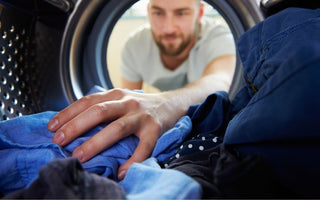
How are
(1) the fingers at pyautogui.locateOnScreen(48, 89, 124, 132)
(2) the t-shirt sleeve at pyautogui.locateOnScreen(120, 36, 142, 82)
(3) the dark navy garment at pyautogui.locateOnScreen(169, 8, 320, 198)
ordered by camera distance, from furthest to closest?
1. (2) the t-shirt sleeve at pyautogui.locateOnScreen(120, 36, 142, 82)
2. (1) the fingers at pyautogui.locateOnScreen(48, 89, 124, 132)
3. (3) the dark navy garment at pyautogui.locateOnScreen(169, 8, 320, 198)

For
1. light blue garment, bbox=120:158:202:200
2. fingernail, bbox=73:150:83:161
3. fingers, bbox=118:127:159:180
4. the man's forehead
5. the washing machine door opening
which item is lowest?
fingers, bbox=118:127:159:180

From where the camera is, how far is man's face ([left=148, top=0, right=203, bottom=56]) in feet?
5.40

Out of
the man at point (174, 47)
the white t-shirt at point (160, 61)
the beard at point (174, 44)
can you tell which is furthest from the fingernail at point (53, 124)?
the beard at point (174, 44)

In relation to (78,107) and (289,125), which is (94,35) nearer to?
(78,107)

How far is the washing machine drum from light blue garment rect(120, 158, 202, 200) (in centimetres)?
49

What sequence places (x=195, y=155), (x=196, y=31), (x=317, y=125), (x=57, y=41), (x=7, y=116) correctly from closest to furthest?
(x=317, y=125)
(x=195, y=155)
(x=7, y=116)
(x=57, y=41)
(x=196, y=31)

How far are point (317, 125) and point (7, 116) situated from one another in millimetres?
632

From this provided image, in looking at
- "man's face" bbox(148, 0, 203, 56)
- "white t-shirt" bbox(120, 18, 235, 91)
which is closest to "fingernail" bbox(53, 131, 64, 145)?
"man's face" bbox(148, 0, 203, 56)

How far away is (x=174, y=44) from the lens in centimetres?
196

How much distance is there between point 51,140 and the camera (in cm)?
56

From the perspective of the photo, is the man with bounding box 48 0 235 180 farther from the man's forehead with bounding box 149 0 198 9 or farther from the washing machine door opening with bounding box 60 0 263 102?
the man's forehead with bounding box 149 0 198 9

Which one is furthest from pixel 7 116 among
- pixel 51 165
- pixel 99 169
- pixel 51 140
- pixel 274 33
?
pixel 274 33

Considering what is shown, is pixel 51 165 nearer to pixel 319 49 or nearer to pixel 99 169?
pixel 99 169

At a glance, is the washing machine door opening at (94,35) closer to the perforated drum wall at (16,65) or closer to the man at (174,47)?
the perforated drum wall at (16,65)
